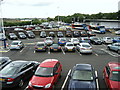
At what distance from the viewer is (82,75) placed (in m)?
8.51

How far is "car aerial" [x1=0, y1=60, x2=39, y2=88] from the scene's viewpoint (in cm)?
847

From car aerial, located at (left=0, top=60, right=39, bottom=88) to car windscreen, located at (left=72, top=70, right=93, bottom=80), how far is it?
138 inches

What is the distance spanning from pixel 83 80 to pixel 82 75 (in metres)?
0.43

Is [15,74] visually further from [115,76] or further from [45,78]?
[115,76]

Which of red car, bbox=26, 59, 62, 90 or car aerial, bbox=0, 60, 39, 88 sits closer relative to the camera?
red car, bbox=26, 59, 62, 90

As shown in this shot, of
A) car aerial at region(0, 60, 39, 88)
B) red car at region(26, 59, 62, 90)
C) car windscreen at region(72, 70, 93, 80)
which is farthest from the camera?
car aerial at region(0, 60, 39, 88)

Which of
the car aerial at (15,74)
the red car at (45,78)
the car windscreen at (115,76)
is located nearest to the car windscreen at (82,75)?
the car windscreen at (115,76)

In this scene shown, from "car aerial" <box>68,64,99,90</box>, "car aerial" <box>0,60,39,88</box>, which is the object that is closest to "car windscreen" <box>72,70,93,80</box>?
"car aerial" <box>68,64,99,90</box>

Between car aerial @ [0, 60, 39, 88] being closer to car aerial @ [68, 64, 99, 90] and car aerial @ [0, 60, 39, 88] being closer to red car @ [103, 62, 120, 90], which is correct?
car aerial @ [68, 64, 99, 90]

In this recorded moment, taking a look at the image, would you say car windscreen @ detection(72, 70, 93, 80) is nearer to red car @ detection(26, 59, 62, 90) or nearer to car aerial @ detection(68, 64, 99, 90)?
car aerial @ detection(68, 64, 99, 90)

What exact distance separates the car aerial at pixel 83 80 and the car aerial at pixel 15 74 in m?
3.35

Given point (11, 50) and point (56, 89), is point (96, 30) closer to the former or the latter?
point (11, 50)

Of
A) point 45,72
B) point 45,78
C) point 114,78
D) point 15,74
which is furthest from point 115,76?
point 15,74

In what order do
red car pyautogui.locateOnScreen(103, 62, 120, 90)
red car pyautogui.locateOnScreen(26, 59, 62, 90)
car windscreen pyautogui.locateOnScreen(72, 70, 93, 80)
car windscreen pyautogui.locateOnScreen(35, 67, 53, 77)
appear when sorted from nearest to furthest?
red car pyautogui.locateOnScreen(103, 62, 120, 90) < red car pyautogui.locateOnScreen(26, 59, 62, 90) < car windscreen pyautogui.locateOnScreen(72, 70, 93, 80) < car windscreen pyautogui.locateOnScreen(35, 67, 53, 77)
